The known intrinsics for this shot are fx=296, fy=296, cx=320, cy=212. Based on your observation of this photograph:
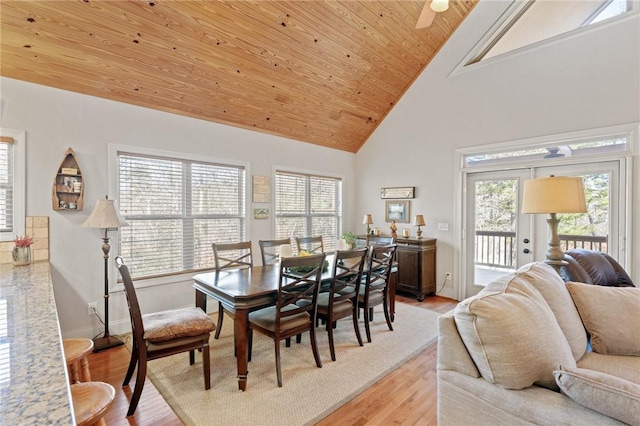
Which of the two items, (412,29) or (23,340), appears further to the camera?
(412,29)

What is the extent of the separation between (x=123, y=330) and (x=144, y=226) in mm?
1210

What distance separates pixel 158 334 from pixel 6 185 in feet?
7.32

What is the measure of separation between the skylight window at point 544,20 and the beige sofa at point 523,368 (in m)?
3.87

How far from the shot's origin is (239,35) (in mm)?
3139

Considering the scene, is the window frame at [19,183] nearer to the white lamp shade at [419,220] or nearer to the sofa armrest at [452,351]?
the sofa armrest at [452,351]

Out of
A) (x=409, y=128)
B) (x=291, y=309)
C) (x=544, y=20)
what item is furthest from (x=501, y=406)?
(x=544, y=20)

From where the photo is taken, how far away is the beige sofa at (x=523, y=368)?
1.10 m

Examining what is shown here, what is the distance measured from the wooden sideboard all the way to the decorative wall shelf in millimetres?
4254

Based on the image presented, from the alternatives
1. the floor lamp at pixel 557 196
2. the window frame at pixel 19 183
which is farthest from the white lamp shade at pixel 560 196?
the window frame at pixel 19 183

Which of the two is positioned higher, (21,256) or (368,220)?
(368,220)

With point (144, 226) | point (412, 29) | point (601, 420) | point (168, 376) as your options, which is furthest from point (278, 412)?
point (412, 29)

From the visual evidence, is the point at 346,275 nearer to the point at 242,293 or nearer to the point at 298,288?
the point at 298,288

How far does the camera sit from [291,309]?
8.38 ft

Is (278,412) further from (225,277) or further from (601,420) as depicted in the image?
(601,420)
